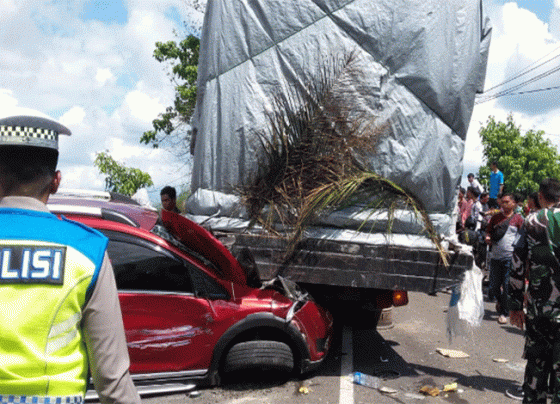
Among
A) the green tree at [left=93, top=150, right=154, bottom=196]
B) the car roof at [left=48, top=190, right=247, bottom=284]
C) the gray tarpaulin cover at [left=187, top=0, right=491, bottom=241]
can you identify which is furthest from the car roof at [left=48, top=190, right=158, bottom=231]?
the green tree at [left=93, top=150, right=154, bottom=196]

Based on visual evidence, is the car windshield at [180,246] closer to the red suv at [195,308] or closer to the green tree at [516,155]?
the red suv at [195,308]

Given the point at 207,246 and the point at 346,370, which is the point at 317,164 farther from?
the point at 346,370

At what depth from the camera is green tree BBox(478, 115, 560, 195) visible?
1951 inches

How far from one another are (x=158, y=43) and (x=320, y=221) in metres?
17.8

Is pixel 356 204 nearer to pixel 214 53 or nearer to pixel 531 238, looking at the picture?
pixel 531 238

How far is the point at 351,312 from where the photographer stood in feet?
22.3

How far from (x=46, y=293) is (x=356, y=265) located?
3714mm

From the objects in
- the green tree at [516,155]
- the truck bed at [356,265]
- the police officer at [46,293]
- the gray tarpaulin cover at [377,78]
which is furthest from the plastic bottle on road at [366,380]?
the green tree at [516,155]

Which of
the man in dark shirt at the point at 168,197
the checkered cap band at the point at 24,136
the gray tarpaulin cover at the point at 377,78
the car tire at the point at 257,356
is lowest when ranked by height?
the car tire at the point at 257,356

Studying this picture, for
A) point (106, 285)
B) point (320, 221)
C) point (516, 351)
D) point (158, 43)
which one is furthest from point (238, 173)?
point (158, 43)

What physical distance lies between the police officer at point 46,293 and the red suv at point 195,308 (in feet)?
9.39

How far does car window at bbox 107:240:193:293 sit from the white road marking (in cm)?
170

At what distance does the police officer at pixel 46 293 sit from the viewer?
4.64 ft

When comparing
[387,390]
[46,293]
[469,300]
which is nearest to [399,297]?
[469,300]
